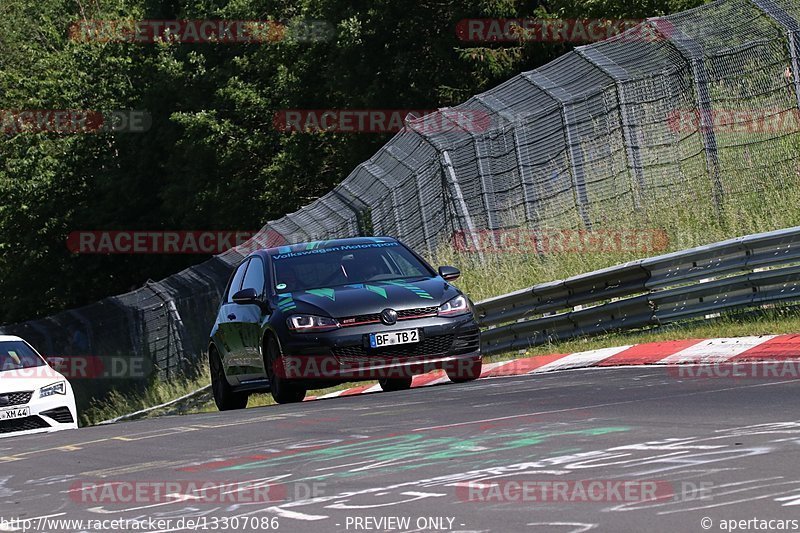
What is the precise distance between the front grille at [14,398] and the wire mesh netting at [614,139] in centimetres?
763

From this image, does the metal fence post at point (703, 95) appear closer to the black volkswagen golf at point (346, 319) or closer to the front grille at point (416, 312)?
the black volkswagen golf at point (346, 319)

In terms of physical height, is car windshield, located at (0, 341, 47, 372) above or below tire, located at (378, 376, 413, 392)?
above

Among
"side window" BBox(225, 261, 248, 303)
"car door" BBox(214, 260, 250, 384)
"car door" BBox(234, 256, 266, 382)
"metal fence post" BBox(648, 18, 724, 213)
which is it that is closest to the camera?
"car door" BBox(234, 256, 266, 382)

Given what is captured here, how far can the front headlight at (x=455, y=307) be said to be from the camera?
13.6 m

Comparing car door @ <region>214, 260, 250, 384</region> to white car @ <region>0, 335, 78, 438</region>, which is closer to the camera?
car door @ <region>214, 260, 250, 384</region>

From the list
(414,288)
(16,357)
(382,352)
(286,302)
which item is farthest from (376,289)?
(16,357)

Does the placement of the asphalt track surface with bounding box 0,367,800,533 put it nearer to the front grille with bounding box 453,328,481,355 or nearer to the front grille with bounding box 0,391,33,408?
the front grille with bounding box 453,328,481,355

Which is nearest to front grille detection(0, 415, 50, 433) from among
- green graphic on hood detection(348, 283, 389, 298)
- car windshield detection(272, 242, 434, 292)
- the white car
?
the white car

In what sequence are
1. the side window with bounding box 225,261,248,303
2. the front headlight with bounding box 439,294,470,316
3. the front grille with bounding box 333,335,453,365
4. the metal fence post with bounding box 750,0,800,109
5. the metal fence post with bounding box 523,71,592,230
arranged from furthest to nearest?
the metal fence post with bounding box 523,71,592,230 < the metal fence post with bounding box 750,0,800,109 < the side window with bounding box 225,261,248,303 < the front headlight with bounding box 439,294,470,316 < the front grille with bounding box 333,335,453,365

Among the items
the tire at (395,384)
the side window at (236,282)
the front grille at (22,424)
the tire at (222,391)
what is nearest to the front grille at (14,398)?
the front grille at (22,424)

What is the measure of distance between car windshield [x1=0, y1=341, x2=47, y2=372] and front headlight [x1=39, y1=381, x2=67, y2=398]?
78 centimetres

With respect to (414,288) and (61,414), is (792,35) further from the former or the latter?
(61,414)

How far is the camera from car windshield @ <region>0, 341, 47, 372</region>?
56.7ft

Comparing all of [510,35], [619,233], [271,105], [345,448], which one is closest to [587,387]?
[345,448]
